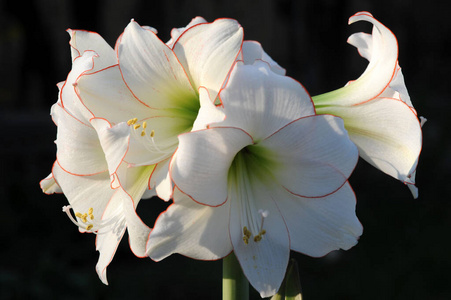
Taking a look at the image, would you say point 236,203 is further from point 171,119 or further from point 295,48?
point 295,48

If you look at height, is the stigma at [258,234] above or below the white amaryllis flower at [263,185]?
below

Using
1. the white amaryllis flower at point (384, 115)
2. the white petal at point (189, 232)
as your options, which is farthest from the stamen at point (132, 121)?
the white amaryllis flower at point (384, 115)

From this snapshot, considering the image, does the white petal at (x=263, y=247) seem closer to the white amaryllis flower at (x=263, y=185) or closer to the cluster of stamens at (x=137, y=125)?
the white amaryllis flower at (x=263, y=185)

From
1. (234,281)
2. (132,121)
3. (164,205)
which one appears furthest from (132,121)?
(164,205)

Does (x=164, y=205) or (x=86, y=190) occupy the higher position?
(x=86, y=190)

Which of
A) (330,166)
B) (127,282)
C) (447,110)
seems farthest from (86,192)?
(447,110)

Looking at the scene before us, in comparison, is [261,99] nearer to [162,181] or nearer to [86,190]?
[162,181]
